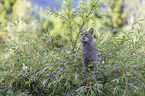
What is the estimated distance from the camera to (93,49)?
5.82 feet

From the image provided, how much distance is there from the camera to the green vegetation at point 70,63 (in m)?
1.58

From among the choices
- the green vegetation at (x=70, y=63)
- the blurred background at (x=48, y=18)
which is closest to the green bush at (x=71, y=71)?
the green vegetation at (x=70, y=63)

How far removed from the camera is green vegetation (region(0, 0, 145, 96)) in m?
1.58

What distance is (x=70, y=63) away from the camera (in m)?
1.72

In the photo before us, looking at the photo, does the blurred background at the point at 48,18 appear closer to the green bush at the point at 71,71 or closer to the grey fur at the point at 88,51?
the green bush at the point at 71,71

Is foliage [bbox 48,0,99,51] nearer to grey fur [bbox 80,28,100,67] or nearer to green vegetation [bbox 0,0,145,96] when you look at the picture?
green vegetation [bbox 0,0,145,96]

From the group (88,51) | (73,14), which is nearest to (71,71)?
(88,51)

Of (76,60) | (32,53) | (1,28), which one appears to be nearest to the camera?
(76,60)

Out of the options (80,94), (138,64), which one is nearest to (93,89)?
(80,94)

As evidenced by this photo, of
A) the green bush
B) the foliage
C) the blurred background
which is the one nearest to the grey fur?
the green bush

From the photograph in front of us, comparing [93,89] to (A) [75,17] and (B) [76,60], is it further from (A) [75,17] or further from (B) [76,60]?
(A) [75,17]

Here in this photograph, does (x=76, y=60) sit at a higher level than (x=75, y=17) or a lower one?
lower

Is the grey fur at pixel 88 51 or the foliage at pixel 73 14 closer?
the grey fur at pixel 88 51

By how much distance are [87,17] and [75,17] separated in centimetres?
16
